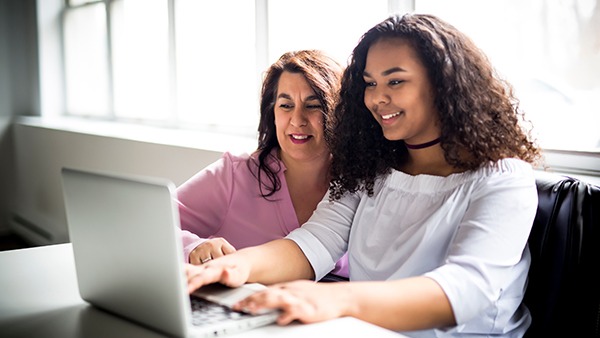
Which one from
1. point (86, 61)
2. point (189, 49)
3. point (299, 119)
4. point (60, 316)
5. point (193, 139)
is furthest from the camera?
point (86, 61)

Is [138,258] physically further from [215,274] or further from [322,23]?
[322,23]

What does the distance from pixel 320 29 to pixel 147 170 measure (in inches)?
58.1

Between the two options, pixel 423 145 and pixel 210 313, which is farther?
pixel 423 145

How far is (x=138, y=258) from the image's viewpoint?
760mm

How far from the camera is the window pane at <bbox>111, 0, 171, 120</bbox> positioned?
3.94 meters

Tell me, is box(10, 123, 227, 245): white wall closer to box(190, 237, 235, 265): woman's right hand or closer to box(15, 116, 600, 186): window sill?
box(15, 116, 600, 186): window sill

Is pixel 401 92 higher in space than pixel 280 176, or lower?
higher

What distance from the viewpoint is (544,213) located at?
1.18 m

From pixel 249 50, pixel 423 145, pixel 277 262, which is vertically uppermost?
pixel 249 50

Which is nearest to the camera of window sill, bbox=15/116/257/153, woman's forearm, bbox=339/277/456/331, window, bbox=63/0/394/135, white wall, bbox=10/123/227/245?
woman's forearm, bbox=339/277/456/331

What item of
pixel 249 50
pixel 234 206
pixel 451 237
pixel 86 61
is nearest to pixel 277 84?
pixel 234 206

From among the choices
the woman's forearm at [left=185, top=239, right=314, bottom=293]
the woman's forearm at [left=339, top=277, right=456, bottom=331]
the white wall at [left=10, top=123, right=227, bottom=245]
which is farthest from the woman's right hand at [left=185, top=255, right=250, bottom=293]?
the white wall at [left=10, top=123, right=227, bottom=245]

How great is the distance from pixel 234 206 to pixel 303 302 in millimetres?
953

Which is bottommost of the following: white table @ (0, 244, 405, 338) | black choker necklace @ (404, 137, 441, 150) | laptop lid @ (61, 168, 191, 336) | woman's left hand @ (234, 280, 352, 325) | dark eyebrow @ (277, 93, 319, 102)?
white table @ (0, 244, 405, 338)
